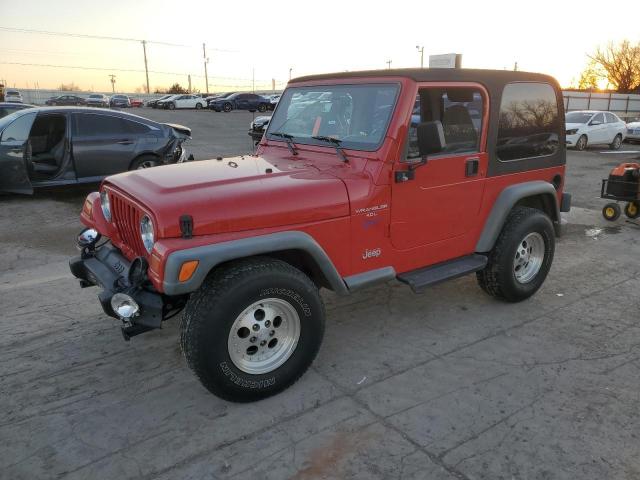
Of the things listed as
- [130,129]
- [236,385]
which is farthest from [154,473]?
[130,129]

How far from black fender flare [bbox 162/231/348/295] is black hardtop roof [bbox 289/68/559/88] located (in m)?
1.45

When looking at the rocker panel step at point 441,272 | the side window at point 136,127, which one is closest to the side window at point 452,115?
the rocker panel step at point 441,272

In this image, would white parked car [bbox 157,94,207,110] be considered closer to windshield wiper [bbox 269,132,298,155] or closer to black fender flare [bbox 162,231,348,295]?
windshield wiper [bbox 269,132,298,155]

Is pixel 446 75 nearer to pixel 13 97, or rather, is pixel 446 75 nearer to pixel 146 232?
pixel 146 232

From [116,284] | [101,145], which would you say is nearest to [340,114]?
[116,284]

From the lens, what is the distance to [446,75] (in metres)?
3.76

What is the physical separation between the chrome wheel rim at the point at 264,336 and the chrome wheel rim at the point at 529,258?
7.86ft

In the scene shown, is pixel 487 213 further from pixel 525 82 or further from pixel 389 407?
pixel 389 407

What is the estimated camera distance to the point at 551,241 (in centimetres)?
465

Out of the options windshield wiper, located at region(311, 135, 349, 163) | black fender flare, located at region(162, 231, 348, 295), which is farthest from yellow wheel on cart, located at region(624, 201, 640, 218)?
black fender flare, located at region(162, 231, 348, 295)

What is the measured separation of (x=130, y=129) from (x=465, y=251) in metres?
6.97

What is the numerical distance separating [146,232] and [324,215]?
3.60ft

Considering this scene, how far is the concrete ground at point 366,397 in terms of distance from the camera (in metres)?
2.66

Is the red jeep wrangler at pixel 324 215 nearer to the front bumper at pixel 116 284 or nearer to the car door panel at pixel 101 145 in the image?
the front bumper at pixel 116 284
